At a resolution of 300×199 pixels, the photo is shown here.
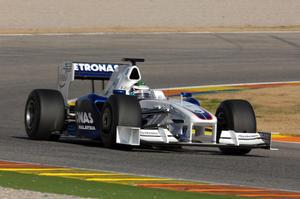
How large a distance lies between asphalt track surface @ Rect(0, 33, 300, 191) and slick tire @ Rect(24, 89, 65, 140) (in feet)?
0.84

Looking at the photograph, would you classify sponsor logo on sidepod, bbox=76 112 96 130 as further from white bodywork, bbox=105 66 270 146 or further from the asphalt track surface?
white bodywork, bbox=105 66 270 146

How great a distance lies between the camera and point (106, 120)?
15805 millimetres

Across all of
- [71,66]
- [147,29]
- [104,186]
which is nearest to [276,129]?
[71,66]

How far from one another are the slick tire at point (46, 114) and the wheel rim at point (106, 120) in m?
1.31

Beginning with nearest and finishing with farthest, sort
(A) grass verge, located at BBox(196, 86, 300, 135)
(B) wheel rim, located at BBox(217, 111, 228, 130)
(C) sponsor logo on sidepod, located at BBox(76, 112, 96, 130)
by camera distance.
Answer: (B) wheel rim, located at BBox(217, 111, 228, 130) < (C) sponsor logo on sidepod, located at BBox(76, 112, 96, 130) < (A) grass verge, located at BBox(196, 86, 300, 135)

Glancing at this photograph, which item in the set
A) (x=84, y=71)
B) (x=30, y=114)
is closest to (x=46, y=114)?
(x=30, y=114)

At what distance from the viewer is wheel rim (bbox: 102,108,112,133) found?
51.3ft

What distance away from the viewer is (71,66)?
17.9 m

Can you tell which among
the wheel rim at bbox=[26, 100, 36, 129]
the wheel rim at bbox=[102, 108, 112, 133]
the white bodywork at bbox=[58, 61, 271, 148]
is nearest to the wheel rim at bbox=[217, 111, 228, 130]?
the white bodywork at bbox=[58, 61, 271, 148]

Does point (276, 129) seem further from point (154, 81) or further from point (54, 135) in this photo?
point (154, 81)

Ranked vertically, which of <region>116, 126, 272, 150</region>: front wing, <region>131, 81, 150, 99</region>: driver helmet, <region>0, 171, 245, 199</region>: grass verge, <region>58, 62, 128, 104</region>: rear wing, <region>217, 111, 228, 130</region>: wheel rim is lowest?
<region>0, 171, 245, 199</region>: grass verge

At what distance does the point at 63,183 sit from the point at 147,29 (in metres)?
37.3

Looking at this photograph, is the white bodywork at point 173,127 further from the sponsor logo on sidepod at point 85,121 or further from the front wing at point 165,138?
the sponsor logo on sidepod at point 85,121

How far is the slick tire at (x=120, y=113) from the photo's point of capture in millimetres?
15328
